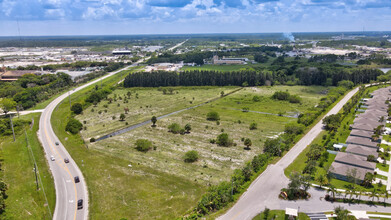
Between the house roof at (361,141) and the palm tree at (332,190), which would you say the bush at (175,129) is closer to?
the palm tree at (332,190)

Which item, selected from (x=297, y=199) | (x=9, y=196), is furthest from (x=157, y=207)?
(x=9, y=196)

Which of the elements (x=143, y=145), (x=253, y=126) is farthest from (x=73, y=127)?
(x=253, y=126)

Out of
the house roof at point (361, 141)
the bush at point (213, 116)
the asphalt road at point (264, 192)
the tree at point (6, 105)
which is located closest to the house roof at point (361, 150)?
the house roof at point (361, 141)

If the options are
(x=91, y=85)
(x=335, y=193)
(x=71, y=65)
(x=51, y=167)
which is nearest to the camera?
(x=335, y=193)

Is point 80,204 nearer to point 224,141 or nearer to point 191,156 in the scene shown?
point 191,156

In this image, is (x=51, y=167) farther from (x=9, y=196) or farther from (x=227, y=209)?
(x=227, y=209)

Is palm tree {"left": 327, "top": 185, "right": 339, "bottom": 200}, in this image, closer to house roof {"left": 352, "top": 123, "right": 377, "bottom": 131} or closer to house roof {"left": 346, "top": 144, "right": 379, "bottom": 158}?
house roof {"left": 346, "top": 144, "right": 379, "bottom": 158}
